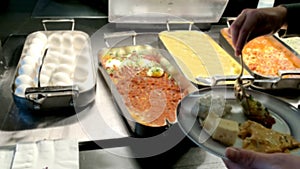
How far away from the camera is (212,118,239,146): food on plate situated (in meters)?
0.79

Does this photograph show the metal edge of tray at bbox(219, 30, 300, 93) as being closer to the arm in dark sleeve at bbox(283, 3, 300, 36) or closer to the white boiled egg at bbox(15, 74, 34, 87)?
the arm in dark sleeve at bbox(283, 3, 300, 36)

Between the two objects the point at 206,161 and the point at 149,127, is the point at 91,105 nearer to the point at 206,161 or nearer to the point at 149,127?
the point at 149,127

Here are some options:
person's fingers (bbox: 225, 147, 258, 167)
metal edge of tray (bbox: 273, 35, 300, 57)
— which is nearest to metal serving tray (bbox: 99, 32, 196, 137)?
person's fingers (bbox: 225, 147, 258, 167)

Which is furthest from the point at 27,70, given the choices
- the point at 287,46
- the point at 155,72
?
the point at 287,46

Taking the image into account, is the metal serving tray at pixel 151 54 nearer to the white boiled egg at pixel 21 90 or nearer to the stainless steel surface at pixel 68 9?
the white boiled egg at pixel 21 90

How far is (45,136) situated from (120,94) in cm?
26

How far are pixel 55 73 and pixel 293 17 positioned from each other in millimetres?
811

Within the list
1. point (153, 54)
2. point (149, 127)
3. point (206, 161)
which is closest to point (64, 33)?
point (153, 54)

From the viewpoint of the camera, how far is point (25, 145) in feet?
2.96

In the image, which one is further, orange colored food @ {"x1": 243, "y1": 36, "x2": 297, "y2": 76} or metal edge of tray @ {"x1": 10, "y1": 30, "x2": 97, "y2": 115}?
orange colored food @ {"x1": 243, "y1": 36, "x2": 297, "y2": 76}

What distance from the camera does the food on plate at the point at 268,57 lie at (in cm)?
131

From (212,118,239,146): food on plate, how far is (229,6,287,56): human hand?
0.88ft

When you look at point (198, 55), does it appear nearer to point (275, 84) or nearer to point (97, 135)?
point (275, 84)

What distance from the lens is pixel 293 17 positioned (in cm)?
116
